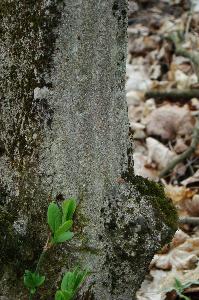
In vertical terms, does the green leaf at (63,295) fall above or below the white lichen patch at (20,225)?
below

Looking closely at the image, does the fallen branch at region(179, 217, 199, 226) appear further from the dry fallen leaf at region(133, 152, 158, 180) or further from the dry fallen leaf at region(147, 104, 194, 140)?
the dry fallen leaf at region(147, 104, 194, 140)

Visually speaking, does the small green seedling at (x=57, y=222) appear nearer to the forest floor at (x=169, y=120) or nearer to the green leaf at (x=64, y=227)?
the green leaf at (x=64, y=227)

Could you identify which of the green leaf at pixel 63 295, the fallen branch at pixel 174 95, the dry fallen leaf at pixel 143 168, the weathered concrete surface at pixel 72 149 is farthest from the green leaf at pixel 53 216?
the fallen branch at pixel 174 95

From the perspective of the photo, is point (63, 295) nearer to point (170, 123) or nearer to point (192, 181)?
point (192, 181)

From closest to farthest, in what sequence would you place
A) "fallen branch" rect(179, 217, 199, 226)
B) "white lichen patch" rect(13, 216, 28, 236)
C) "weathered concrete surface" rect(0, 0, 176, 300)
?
1. "weathered concrete surface" rect(0, 0, 176, 300)
2. "white lichen patch" rect(13, 216, 28, 236)
3. "fallen branch" rect(179, 217, 199, 226)

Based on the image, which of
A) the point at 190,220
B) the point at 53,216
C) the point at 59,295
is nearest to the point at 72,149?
the point at 53,216

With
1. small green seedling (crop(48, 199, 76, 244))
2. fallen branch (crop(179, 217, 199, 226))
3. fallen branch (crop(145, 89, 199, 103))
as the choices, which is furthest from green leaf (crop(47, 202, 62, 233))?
fallen branch (crop(145, 89, 199, 103))

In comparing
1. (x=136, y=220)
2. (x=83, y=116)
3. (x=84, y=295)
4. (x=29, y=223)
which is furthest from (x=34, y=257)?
(x=83, y=116)

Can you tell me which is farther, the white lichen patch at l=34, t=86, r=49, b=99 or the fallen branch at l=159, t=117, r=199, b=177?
the fallen branch at l=159, t=117, r=199, b=177
